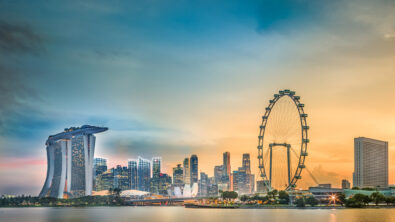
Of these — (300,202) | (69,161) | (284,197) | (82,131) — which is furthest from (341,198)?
(69,161)

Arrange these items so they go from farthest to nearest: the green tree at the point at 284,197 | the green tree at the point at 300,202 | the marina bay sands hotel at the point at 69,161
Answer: the marina bay sands hotel at the point at 69,161
the green tree at the point at 284,197
the green tree at the point at 300,202

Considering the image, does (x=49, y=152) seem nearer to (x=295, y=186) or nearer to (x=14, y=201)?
(x=14, y=201)

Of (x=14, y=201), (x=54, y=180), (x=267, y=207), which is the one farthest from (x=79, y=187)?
(x=267, y=207)

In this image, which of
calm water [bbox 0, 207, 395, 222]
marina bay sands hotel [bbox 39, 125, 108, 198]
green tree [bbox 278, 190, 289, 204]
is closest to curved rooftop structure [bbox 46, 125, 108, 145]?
marina bay sands hotel [bbox 39, 125, 108, 198]

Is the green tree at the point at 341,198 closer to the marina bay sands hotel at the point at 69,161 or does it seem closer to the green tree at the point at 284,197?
the green tree at the point at 284,197

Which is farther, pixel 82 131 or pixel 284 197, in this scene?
pixel 82 131

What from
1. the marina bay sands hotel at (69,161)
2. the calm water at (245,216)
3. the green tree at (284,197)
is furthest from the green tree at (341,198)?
the marina bay sands hotel at (69,161)

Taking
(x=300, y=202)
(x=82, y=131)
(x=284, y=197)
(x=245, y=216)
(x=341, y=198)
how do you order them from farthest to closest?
(x=82, y=131), (x=284, y=197), (x=341, y=198), (x=300, y=202), (x=245, y=216)

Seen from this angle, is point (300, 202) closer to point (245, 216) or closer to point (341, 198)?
point (341, 198)

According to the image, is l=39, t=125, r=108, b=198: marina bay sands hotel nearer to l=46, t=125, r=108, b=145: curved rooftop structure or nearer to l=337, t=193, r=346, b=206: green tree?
l=46, t=125, r=108, b=145: curved rooftop structure
